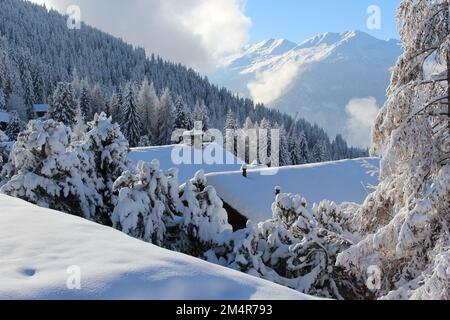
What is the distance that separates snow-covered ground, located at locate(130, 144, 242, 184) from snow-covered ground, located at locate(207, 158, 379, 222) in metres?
6.03

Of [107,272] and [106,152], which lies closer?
[107,272]

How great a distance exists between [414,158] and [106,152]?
10.3m

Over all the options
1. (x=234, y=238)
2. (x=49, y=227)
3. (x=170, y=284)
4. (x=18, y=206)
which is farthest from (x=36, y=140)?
(x=170, y=284)

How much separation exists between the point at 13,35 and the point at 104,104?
297 feet

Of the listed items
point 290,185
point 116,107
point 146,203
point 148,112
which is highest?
point 116,107

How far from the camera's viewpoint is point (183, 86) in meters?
153

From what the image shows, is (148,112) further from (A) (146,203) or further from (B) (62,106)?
(A) (146,203)

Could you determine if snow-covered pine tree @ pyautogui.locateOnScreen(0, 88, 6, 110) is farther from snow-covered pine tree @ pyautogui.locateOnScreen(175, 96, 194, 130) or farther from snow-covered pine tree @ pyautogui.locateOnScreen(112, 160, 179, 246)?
snow-covered pine tree @ pyautogui.locateOnScreen(112, 160, 179, 246)

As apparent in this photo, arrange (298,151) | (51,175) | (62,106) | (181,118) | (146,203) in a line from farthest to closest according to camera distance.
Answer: (298,151) < (181,118) < (62,106) < (51,175) < (146,203)

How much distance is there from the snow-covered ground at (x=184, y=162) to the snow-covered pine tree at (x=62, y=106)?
35.6 m

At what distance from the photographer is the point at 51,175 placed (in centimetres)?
1453

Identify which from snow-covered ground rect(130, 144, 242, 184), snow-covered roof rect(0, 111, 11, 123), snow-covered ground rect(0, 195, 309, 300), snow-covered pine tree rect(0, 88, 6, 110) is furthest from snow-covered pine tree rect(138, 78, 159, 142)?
snow-covered ground rect(0, 195, 309, 300)

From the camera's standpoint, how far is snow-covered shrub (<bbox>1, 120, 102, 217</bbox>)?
14.4 metres

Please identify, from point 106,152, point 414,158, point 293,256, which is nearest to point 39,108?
point 106,152
